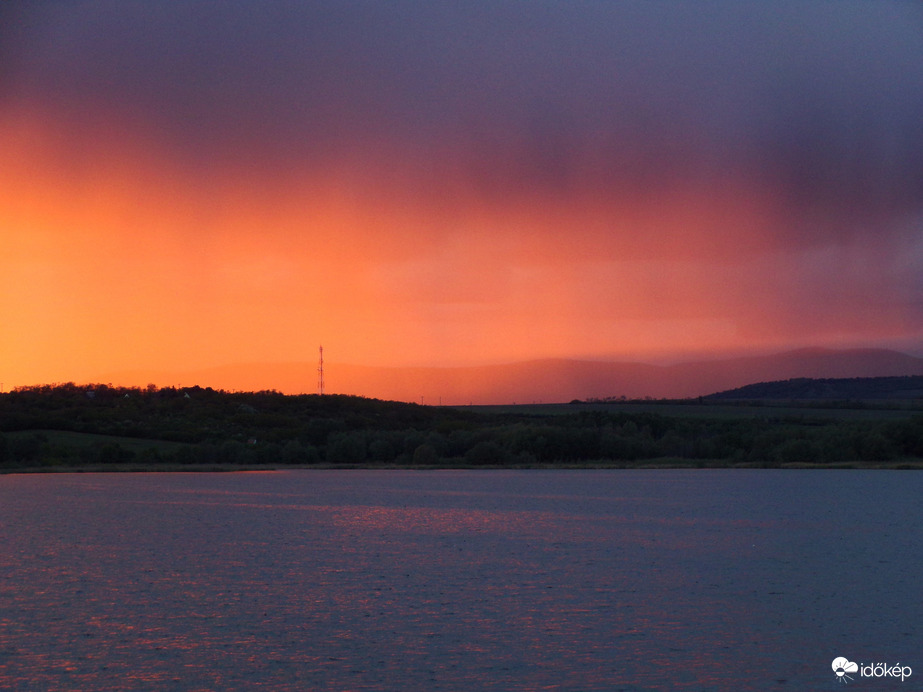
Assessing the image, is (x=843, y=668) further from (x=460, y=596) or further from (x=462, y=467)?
(x=462, y=467)

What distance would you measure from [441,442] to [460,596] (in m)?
63.9

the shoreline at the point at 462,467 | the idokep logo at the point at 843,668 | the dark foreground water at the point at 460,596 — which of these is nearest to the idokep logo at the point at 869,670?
the idokep logo at the point at 843,668

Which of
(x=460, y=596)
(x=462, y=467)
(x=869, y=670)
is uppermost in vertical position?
(x=462, y=467)

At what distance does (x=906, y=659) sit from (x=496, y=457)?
63588 mm

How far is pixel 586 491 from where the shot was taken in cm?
4869

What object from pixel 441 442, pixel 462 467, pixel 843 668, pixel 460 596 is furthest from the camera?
pixel 441 442

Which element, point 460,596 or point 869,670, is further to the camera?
point 460,596

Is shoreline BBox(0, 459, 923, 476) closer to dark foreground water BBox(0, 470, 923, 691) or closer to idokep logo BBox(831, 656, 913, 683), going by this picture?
dark foreground water BBox(0, 470, 923, 691)

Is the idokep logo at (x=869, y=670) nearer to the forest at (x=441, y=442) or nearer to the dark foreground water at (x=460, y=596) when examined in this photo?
the dark foreground water at (x=460, y=596)

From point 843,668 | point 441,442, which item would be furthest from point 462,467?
point 843,668

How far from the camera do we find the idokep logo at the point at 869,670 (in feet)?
40.8

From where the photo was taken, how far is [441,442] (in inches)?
3241

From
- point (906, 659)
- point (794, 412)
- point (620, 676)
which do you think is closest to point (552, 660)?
point (620, 676)

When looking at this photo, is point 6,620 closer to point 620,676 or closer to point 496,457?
point 620,676
